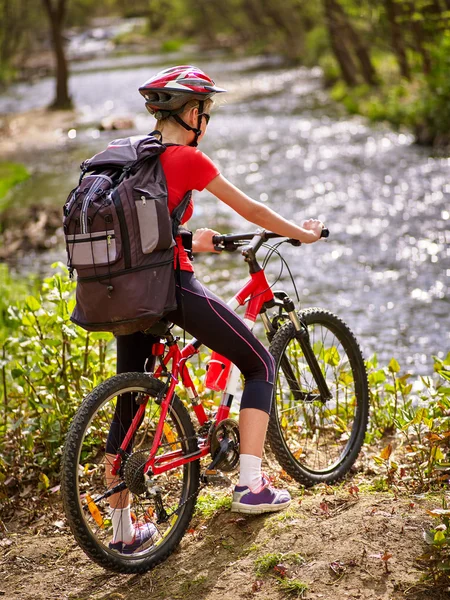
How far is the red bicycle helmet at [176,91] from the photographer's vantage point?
11.6ft

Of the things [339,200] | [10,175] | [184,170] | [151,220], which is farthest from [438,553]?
[10,175]

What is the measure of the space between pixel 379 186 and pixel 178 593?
473 inches

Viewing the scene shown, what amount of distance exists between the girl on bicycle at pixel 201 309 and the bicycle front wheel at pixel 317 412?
11.6 inches

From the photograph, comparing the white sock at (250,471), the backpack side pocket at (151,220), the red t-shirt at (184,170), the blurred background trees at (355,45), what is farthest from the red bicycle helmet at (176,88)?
the blurred background trees at (355,45)

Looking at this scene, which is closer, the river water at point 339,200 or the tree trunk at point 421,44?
the river water at point 339,200

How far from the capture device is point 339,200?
46.5 feet

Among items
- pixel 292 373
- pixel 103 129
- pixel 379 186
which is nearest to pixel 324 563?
pixel 292 373

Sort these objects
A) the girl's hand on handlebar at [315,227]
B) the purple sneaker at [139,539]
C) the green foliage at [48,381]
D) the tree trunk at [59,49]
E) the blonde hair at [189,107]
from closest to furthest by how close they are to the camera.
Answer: the blonde hair at [189,107] → the purple sneaker at [139,539] → the girl's hand on handlebar at [315,227] → the green foliage at [48,381] → the tree trunk at [59,49]

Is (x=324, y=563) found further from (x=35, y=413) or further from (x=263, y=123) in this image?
(x=263, y=123)

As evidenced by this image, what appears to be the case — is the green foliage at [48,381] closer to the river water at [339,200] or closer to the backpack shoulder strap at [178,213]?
the backpack shoulder strap at [178,213]

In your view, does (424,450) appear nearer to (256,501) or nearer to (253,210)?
(256,501)

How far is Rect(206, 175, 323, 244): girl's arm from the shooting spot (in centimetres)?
354

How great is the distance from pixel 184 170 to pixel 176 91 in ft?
1.17

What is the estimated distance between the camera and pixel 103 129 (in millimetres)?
23844
